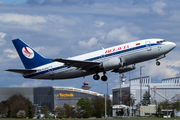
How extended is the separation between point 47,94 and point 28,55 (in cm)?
8720

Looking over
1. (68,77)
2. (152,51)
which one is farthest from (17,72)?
(152,51)

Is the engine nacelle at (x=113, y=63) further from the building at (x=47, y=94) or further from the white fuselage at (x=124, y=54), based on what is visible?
the building at (x=47, y=94)

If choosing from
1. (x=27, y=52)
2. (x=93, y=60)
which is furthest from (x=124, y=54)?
(x=27, y=52)

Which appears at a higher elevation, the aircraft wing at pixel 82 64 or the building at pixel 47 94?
the aircraft wing at pixel 82 64

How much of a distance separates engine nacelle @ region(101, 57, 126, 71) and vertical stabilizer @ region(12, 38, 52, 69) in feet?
40.0

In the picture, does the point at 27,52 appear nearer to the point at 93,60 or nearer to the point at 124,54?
the point at 93,60

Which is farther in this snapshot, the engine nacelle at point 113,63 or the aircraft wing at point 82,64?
the aircraft wing at point 82,64

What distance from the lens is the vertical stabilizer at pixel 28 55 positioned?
52984 mm

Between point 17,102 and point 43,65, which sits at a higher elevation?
point 43,65

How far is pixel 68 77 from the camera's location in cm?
5012

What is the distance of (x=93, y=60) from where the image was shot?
47.4 m

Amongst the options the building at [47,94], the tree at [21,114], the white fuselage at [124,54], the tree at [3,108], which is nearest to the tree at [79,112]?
the building at [47,94]

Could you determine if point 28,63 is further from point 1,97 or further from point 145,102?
point 145,102

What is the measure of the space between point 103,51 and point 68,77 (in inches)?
310
